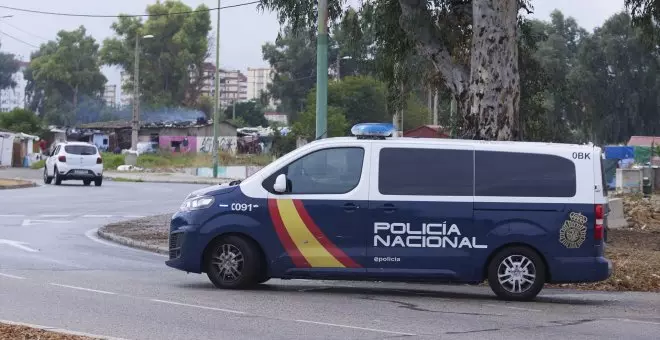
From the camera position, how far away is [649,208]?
1272 inches

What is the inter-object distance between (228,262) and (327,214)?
4.18 ft

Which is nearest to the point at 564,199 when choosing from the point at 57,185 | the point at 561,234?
the point at 561,234

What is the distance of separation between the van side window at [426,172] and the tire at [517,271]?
2.73ft

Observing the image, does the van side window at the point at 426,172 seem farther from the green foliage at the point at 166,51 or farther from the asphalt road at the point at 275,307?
the green foliage at the point at 166,51

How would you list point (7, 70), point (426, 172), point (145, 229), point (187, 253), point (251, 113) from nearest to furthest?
point (426, 172) → point (187, 253) → point (145, 229) → point (251, 113) → point (7, 70)

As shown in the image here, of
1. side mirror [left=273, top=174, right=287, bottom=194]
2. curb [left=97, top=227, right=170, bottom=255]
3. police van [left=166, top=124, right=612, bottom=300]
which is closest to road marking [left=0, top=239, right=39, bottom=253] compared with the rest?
curb [left=97, top=227, right=170, bottom=255]

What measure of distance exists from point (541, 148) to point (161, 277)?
5.00 metres

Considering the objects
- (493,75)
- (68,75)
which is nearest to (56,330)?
(493,75)

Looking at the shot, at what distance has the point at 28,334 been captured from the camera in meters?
9.17

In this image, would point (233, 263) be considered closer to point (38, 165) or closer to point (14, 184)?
point (14, 184)

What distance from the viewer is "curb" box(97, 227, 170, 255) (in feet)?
63.1

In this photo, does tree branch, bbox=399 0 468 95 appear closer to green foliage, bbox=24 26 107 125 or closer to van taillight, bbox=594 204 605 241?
van taillight, bbox=594 204 605 241

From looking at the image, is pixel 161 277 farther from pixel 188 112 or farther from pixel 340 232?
pixel 188 112

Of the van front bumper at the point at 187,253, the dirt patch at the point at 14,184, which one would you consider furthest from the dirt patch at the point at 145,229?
the dirt patch at the point at 14,184
